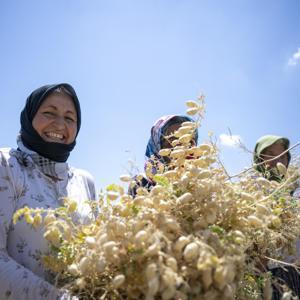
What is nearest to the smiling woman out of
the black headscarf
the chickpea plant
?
the black headscarf

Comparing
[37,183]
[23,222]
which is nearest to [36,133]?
[37,183]

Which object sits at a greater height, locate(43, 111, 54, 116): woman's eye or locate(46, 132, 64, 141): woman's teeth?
locate(43, 111, 54, 116): woman's eye

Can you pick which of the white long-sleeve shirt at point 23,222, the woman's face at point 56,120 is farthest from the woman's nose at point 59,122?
the white long-sleeve shirt at point 23,222

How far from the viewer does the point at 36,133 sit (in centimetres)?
157

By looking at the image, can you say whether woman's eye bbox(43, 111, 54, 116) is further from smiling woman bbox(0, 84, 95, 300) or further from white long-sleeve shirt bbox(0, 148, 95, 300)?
white long-sleeve shirt bbox(0, 148, 95, 300)

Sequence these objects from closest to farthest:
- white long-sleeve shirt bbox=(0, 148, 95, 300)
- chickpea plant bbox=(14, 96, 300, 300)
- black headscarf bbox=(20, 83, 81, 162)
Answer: chickpea plant bbox=(14, 96, 300, 300), white long-sleeve shirt bbox=(0, 148, 95, 300), black headscarf bbox=(20, 83, 81, 162)

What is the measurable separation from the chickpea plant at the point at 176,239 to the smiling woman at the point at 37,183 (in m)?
0.11

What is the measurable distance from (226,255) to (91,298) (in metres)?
0.33

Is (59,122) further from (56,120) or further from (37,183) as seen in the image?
(37,183)

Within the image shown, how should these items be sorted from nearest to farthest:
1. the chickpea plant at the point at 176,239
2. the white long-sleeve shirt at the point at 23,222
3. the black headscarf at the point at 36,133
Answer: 1. the chickpea plant at the point at 176,239
2. the white long-sleeve shirt at the point at 23,222
3. the black headscarf at the point at 36,133

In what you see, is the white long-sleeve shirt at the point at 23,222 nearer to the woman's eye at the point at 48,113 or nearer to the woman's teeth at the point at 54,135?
the woman's teeth at the point at 54,135

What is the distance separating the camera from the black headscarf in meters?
1.53

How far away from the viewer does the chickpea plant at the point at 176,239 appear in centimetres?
64

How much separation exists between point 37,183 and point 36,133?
12.4 inches
